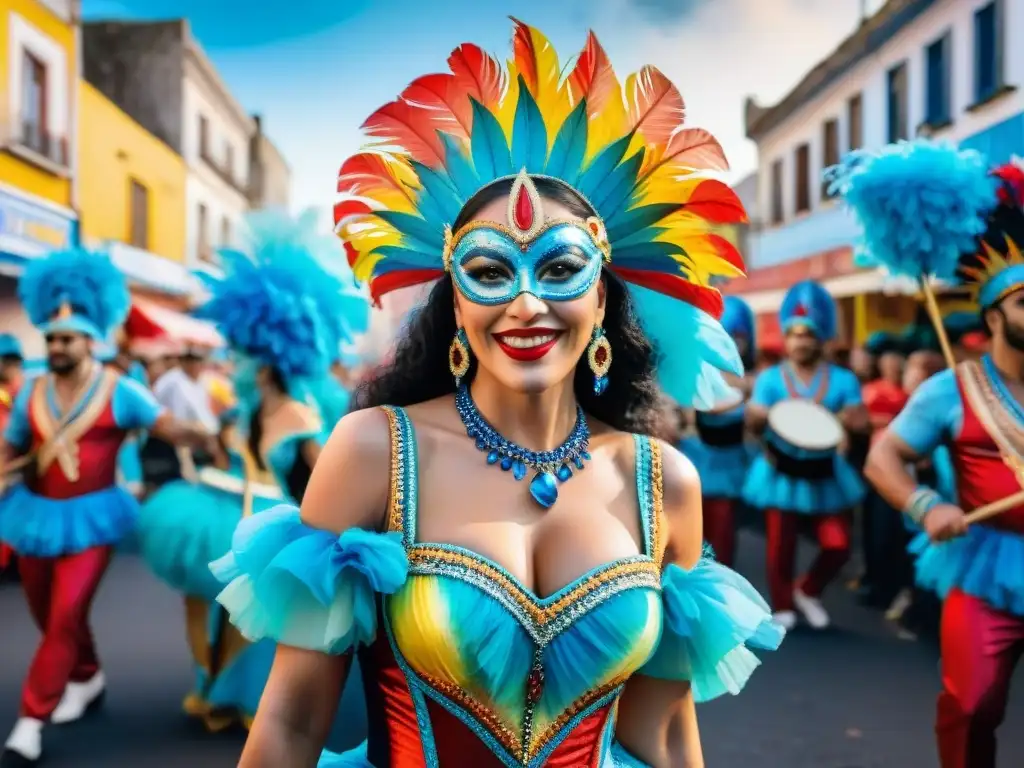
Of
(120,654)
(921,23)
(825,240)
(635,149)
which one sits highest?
(921,23)

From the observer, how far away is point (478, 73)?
6.20 ft

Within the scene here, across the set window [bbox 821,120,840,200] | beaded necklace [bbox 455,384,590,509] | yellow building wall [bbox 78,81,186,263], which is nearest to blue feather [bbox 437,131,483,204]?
beaded necklace [bbox 455,384,590,509]

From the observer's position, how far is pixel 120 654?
5.62 meters

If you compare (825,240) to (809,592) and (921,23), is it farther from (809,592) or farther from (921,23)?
(809,592)

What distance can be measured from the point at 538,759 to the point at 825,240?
16.9m

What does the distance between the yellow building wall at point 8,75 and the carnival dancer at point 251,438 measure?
29.5 ft

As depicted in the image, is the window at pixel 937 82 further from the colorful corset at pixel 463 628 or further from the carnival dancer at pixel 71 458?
the colorful corset at pixel 463 628

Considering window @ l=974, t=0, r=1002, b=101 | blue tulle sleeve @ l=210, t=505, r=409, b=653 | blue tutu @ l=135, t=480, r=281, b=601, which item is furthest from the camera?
window @ l=974, t=0, r=1002, b=101

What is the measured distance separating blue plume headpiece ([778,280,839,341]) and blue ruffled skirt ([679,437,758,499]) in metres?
1.09

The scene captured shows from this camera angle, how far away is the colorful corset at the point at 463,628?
1.62 m

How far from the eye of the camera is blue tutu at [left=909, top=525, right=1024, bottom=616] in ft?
10.5

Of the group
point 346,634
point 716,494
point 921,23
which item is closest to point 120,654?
point 716,494

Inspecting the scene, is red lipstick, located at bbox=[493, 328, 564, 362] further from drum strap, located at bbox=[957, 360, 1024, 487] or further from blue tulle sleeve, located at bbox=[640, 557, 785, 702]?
drum strap, located at bbox=[957, 360, 1024, 487]

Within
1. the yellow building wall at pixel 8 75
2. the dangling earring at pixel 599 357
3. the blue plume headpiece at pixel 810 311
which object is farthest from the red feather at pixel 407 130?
the yellow building wall at pixel 8 75
